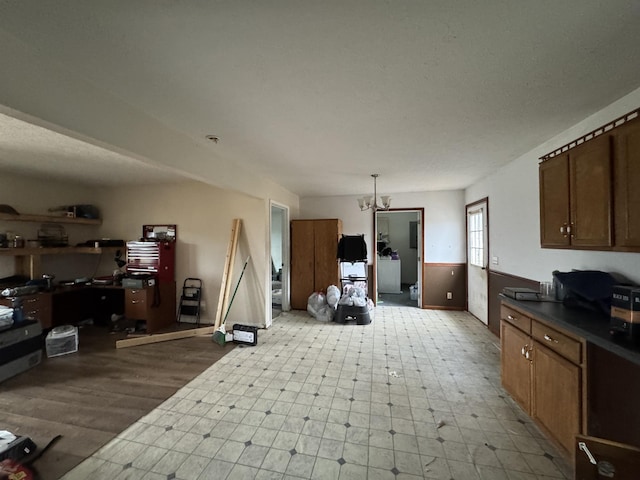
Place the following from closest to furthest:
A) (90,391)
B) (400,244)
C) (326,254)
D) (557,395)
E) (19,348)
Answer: (557,395)
(90,391)
(19,348)
(326,254)
(400,244)

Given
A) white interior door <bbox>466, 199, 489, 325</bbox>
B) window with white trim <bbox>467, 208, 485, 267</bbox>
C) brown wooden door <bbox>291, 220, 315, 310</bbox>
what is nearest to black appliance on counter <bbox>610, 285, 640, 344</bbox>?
white interior door <bbox>466, 199, 489, 325</bbox>

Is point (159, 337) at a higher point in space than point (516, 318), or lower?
lower

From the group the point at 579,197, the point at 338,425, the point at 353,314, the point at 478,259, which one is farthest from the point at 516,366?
the point at 478,259

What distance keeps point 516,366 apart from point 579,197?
1.39m

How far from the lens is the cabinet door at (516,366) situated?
190cm

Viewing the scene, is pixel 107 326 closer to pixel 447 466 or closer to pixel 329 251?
pixel 329 251

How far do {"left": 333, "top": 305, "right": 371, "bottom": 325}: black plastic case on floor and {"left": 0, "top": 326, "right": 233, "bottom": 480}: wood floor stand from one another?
182cm

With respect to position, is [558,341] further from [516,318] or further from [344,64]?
[344,64]

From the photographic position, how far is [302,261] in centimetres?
509

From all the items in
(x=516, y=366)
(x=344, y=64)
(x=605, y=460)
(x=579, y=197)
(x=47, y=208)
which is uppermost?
(x=344, y=64)

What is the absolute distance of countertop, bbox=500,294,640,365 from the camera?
1.19 meters

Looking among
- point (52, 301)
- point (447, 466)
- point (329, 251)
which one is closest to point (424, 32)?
point (447, 466)

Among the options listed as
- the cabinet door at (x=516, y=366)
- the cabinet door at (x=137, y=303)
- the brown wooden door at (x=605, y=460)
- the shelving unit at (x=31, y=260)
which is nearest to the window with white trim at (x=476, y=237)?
the cabinet door at (x=516, y=366)

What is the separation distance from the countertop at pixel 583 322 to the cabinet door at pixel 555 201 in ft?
1.69
